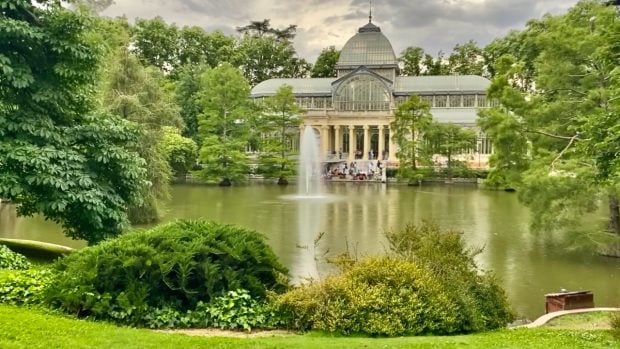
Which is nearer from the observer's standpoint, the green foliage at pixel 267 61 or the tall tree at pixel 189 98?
the tall tree at pixel 189 98

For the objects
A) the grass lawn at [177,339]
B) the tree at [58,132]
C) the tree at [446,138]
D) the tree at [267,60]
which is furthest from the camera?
the tree at [267,60]

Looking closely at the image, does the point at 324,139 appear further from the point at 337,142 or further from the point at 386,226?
the point at 386,226

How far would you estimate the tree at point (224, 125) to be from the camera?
1489 inches

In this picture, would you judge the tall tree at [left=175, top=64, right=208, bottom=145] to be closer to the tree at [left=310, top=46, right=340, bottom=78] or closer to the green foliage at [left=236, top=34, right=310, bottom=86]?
the green foliage at [left=236, top=34, right=310, bottom=86]

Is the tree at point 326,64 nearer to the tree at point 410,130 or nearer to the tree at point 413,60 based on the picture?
the tree at point 413,60

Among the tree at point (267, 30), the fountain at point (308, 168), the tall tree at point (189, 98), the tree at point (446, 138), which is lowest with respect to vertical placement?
the fountain at point (308, 168)

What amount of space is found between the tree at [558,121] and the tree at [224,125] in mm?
21360

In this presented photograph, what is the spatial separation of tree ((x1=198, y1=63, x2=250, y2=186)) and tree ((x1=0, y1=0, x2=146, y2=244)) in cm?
2782

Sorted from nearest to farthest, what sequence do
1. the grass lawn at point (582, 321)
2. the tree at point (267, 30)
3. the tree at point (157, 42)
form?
the grass lawn at point (582, 321), the tree at point (157, 42), the tree at point (267, 30)

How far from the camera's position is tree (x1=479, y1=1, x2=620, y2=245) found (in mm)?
15586

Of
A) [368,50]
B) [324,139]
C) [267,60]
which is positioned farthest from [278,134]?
[267,60]

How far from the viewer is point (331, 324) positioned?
6.18 m

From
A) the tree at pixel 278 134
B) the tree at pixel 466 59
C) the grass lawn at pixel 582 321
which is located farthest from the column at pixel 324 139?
the grass lawn at pixel 582 321

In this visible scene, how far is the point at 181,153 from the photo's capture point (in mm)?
36594
